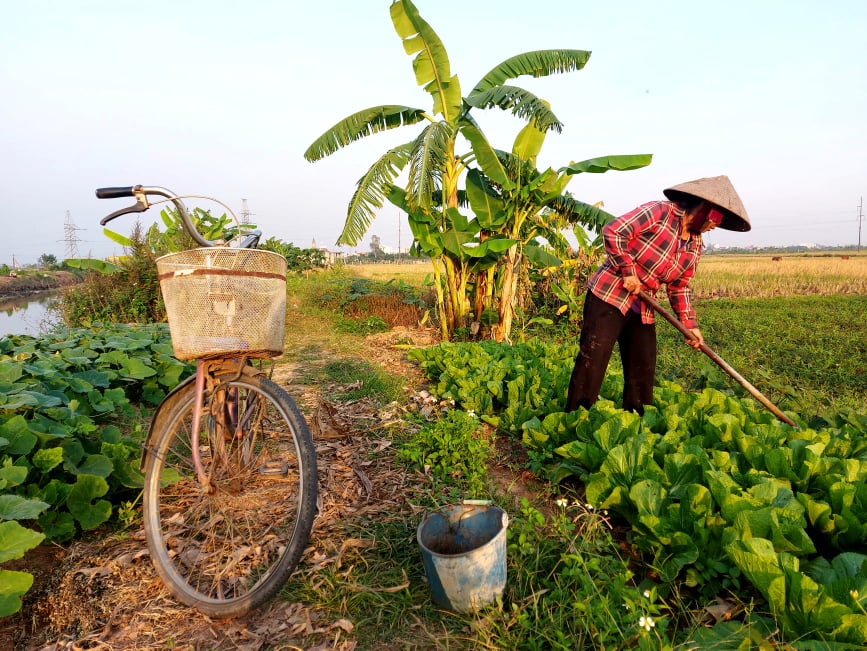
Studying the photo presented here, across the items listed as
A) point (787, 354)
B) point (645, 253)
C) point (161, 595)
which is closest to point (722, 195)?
point (645, 253)

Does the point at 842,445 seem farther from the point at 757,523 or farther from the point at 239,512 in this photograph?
the point at 239,512

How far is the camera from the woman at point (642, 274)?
9.61 feet

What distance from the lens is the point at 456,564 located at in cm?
174

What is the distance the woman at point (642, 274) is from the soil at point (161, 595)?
0.95 metres

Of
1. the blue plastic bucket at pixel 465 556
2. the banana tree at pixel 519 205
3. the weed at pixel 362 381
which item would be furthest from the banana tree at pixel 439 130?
the blue plastic bucket at pixel 465 556

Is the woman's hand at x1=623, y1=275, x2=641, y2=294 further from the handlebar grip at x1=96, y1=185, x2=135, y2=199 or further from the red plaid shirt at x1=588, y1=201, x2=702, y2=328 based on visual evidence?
the handlebar grip at x1=96, y1=185, x2=135, y2=199

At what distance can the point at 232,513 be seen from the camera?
2572 mm

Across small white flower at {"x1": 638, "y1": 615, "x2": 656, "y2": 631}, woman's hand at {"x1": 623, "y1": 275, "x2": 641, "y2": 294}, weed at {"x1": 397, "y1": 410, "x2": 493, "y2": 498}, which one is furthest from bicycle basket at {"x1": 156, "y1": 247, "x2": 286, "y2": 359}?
woman's hand at {"x1": 623, "y1": 275, "x2": 641, "y2": 294}

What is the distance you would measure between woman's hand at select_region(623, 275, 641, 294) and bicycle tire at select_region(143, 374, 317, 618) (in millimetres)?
2173

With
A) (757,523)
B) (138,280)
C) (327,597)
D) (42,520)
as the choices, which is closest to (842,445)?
(757,523)

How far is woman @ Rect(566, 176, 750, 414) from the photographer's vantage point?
2930 millimetres

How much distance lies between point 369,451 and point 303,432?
1529mm

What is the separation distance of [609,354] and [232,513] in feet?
8.32

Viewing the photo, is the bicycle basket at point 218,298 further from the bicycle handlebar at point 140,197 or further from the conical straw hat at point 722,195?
the conical straw hat at point 722,195
